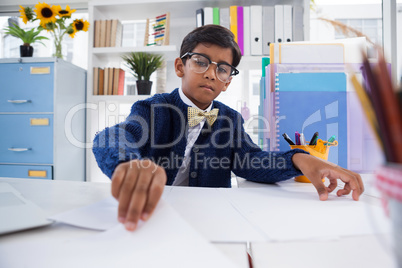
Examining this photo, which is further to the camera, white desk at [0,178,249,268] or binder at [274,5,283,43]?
binder at [274,5,283,43]

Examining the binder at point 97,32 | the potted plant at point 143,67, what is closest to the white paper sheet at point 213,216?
the potted plant at point 143,67

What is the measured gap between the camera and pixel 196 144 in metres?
1.07

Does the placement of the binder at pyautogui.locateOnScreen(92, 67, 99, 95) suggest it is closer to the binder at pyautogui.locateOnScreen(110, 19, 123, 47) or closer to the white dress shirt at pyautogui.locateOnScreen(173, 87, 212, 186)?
the binder at pyautogui.locateOnScreen(110, 19, 123, 47)

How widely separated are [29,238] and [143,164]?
0.57ft

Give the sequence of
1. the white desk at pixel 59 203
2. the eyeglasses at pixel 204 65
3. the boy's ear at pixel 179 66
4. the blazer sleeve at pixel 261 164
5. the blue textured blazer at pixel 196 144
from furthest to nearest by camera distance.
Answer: the boy's ear at pixel 179 66 < the eyeglasses at pixel 204 65 < the blue textured blazer at pixel 196 144 < the blazer sleeve at pixel 261 164 < the white desk at pixel 59 203

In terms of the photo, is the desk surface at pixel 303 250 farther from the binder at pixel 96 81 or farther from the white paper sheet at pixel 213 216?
the binder at pixel 96 81

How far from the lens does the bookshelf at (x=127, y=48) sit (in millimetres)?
1978

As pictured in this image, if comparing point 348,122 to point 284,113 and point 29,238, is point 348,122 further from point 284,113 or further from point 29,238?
point 29,238

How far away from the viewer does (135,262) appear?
271 millimetres

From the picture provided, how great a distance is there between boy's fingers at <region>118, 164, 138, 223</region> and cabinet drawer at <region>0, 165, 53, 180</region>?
1.75 metres

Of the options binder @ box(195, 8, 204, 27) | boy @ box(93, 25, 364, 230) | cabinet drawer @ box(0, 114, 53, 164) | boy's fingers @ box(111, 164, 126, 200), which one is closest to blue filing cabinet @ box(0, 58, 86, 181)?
cabinet drawer @ box(0, 114, 53, 164)

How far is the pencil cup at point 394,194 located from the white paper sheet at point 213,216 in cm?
16

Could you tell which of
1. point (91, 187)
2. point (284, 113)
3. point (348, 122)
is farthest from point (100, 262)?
point (348, 122)

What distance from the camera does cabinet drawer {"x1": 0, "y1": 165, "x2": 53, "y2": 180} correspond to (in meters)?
1.90
